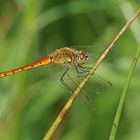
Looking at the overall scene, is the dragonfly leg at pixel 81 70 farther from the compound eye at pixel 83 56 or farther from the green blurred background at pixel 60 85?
the green blurred background at pixel 60 85

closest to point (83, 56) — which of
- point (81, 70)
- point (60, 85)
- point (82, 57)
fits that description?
point (82, 57)

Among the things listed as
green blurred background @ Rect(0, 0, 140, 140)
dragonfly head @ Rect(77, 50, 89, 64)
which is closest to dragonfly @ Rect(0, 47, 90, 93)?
dragonfly head @ Rect(77, 50, 89, 64)

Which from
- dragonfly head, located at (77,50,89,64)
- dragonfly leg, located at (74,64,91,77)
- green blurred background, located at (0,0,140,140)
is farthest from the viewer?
green blurred background, located at (0,0,140,140)

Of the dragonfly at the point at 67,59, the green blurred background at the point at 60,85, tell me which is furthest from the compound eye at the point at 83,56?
the green blurred background at the point at 60,85

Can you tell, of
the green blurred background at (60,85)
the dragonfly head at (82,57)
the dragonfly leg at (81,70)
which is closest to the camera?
the dragonfly leg at (81,70)

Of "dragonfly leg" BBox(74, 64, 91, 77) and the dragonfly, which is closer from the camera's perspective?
"dragonfly leg" BBox(74, 64, 91, 77)

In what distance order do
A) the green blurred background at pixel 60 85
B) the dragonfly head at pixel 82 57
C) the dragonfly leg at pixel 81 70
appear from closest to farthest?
the dragonfly leg at pixel 81 70 < the dragonfly head at pixel 82 57 < the green blurred background at pixel 60 85

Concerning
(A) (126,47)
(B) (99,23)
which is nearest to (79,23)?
(B) (99,23)

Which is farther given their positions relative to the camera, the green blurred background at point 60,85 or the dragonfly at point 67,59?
the green blurred background at point 60,85

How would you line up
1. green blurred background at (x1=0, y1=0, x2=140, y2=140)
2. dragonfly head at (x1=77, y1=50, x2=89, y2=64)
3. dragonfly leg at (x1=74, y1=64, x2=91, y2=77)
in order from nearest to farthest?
dragonfly leg at (x1=74, y1=64, x2=91, y2=77) < dragonfly head at (x1=77, y1=50, x2=89, y2=64) < green blurred background at (x1=0, y1=0, x2=140, y2=140)

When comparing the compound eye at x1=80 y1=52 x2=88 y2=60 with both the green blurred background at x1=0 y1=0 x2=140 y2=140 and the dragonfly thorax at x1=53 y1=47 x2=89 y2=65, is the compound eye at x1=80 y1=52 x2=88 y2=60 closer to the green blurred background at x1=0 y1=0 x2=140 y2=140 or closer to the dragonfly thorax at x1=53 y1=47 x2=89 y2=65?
the dragonfly thorax at x1=53 y1=47 x2=89 y2=65

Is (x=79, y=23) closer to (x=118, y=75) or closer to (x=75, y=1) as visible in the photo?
(x=75, y=1)
